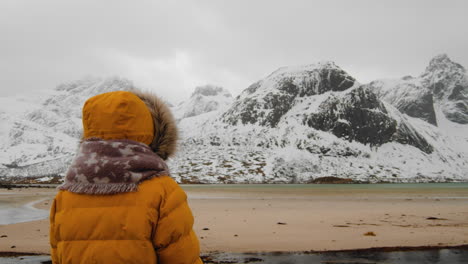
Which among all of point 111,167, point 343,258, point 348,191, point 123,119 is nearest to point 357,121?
point 348,191

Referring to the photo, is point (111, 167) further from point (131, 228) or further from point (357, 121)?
point (357, 121)

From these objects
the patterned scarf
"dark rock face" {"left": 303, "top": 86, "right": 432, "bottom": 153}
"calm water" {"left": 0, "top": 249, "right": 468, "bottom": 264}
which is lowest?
"calm water" {"left": 0, "top": 249, "right": 468, "bottom": 264}

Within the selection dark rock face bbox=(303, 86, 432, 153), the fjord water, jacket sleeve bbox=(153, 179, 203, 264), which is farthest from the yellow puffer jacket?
dark rock face bbox=(303, 86, 432, 153)

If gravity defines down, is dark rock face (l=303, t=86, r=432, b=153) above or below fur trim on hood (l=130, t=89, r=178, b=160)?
above

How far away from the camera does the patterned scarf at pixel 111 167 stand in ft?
9.96

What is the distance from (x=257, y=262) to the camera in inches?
400

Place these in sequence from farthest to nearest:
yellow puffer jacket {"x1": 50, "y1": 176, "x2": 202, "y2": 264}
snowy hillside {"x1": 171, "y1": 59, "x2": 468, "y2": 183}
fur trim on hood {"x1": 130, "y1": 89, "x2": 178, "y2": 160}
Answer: snowy hillside {"x1": 171, "y1": 59, "x2": 468, "y2": 183} < fur trim on hood {"x1": 130, "y1": 89, "x2": 178, "y2": 160} < yellow puffer jacket {"x1": 50, "y1": 176, "x2": 202, "y2": 264}

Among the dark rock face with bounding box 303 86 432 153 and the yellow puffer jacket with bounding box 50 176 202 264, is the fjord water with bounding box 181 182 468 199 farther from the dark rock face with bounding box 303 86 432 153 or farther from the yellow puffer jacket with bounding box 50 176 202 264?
the dark rock face with bounding box 303 86 432 153

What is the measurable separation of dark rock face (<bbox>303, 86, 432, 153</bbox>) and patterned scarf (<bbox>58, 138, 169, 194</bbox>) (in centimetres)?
18744

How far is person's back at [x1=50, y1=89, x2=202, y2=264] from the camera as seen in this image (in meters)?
2.98

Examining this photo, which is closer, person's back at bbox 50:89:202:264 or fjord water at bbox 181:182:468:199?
person's back at bbox 50:89:202:264

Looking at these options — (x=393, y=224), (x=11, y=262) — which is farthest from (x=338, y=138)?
(x=11, y=262)

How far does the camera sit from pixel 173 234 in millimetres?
3006

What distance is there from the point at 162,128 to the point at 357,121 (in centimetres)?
19875
